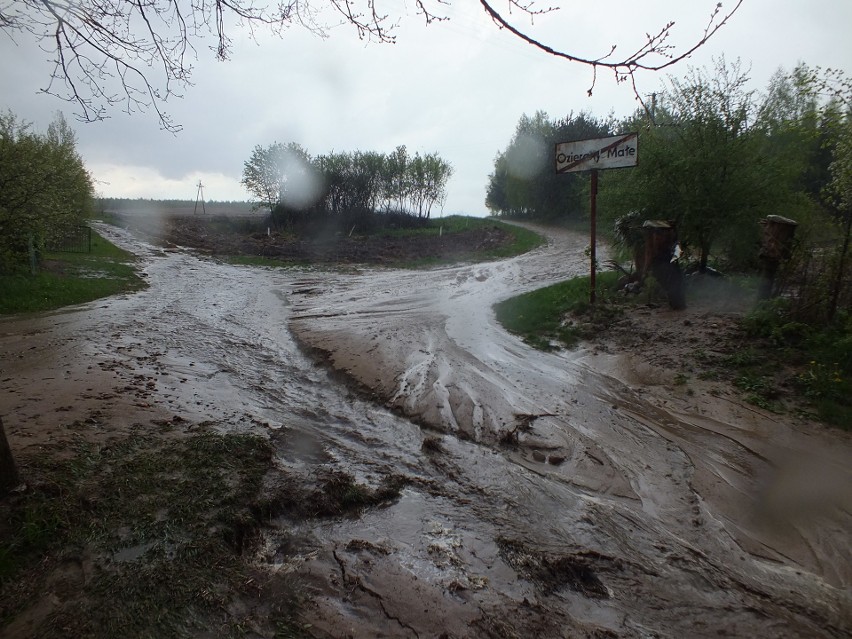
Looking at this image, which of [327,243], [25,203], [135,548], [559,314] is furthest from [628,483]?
[327,243]

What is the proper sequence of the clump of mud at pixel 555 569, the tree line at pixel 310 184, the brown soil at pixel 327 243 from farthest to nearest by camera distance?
the tree line at pixel 310 184 < the brown soil at pixel 327 243 < the clump of mud at pixel 555 569

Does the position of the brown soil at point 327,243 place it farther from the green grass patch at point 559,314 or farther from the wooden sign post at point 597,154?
the wooden sign post at point 597,154

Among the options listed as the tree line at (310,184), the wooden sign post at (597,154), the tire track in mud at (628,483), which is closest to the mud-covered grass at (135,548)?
the tire track in mud at (628,483)

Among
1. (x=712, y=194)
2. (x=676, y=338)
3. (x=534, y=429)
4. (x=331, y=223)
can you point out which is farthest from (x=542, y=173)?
(x=534, y=429)

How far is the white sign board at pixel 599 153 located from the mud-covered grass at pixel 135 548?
8213 millimetres

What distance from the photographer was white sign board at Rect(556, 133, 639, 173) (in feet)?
30.0

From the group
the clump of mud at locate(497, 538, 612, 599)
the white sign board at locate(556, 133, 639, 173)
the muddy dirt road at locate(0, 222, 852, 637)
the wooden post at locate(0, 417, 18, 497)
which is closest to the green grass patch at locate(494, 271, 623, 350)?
the muddy dirt road at locate(0, 222, 852, 637)

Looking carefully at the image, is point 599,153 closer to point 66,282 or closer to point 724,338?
point 724,338

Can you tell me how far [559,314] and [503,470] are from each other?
21.1 ft

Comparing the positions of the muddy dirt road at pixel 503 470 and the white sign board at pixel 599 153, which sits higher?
the white sign board at pixel 599 153

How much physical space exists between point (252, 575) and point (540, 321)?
8274 millimetres

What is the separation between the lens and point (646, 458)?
5.02m

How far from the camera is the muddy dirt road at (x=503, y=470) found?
3006 millimetres

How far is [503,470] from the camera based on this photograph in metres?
4.73
